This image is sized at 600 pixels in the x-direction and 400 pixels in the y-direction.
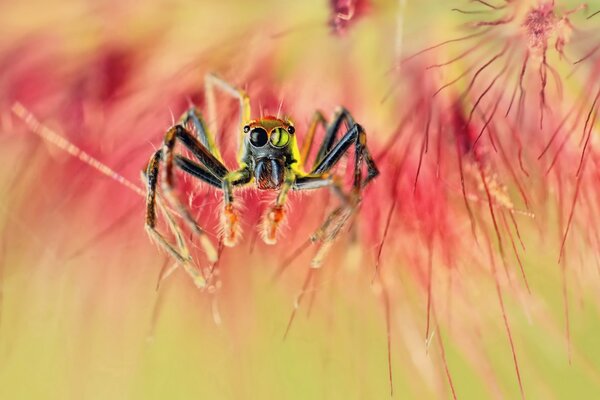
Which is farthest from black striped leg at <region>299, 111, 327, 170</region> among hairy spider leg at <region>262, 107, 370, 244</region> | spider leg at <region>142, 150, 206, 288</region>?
spider leg at <region>142, 150, 206, 288</region>

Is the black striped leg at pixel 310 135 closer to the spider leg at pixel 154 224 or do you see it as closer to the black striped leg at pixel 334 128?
the black striped leg at pixel 334 128

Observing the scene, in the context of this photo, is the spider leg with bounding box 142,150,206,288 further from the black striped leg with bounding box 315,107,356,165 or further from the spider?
the black striped leg with bounding box 315,107,356,165

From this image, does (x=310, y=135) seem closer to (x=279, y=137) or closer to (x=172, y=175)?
(x=279, y=137)

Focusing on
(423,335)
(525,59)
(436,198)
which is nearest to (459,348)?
(423,335)

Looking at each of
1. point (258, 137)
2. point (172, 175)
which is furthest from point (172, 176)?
point (258, 137)

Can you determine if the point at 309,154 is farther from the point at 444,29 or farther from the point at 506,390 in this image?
the point at 506,390
